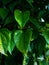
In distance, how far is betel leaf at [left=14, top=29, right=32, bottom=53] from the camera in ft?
2.19

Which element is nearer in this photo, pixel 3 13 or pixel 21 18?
pixel 21 18

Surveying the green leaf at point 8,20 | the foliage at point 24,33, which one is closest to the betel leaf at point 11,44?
the foliage at point 24,33

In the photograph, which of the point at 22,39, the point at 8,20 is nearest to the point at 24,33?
the point at 22,39

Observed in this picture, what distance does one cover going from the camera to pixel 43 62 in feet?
2.84

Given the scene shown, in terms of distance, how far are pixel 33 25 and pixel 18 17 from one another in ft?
0.41

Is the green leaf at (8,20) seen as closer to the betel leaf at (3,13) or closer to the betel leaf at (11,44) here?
the betel leaf at (3,13)

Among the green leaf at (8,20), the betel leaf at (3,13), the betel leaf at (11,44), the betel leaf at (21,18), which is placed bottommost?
the betel leaf at (11,44)

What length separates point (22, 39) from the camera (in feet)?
2.24

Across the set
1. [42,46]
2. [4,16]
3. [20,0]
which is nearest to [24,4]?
[20,0]

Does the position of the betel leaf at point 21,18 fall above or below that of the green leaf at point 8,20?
above

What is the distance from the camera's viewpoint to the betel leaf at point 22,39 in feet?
2.19

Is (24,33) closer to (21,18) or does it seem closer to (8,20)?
(21,18)

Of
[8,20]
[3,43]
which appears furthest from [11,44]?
[8,20]

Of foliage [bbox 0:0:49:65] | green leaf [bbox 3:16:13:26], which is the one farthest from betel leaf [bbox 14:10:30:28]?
green leaf [bbox 3:16:13:26]
